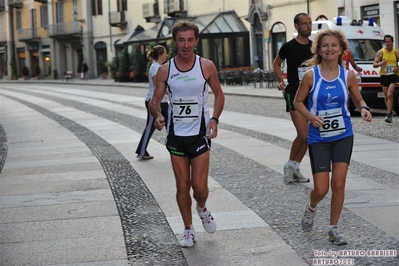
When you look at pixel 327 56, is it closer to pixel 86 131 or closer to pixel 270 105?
pixel 86 131

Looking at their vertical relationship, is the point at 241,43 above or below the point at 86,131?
above

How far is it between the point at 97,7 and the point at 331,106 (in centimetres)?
5745

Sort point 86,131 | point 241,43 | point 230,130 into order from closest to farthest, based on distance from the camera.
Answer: point 230,130 < point 86,131 < point 241,43

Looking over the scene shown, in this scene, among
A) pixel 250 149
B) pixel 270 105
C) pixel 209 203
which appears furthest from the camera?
pixel 270 105

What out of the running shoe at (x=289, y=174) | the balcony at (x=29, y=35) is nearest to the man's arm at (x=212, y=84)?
the running shoe at (x=289, y=174)

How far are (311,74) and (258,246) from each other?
1.39 metres

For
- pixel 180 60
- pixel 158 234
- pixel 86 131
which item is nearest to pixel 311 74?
pixel 180 60

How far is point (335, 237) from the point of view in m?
6.21

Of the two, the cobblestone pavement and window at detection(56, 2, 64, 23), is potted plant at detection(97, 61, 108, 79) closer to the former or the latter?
window at detection(56, 2, 64, 23)

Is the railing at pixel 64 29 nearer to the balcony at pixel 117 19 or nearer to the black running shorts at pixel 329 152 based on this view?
the balcony at pixel 117 19

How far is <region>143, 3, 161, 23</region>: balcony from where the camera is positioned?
175 feet

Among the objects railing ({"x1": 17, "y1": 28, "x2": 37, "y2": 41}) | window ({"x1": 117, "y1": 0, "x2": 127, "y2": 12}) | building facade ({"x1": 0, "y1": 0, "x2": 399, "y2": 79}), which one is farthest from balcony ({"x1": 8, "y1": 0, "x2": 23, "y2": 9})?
window ({"x1": 117, "y1": 0, "x2": 127, "y2": 12})

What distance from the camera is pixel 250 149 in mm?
12664

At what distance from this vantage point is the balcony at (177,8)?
49.7m
